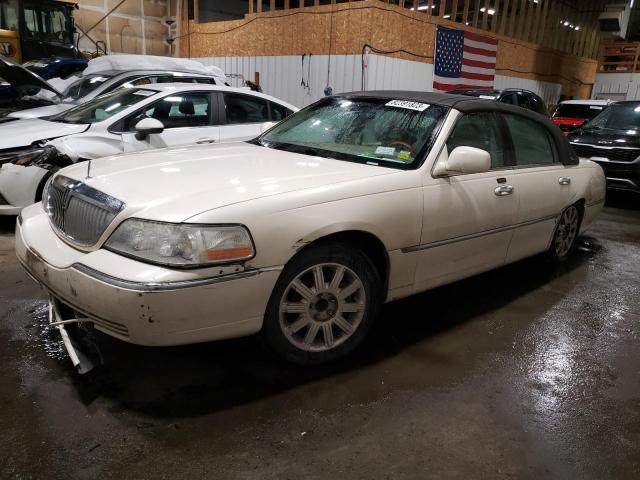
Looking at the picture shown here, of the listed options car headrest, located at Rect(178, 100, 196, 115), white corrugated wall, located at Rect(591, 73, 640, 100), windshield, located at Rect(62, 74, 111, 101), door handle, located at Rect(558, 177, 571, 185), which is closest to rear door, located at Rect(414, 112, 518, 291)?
door handle, located at Rect(558, 177, 571, 185)

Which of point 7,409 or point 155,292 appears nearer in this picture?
point 155,292

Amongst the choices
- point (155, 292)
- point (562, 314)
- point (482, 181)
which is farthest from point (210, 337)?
point (562, 314)

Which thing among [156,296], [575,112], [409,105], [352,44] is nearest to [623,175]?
[575,112]

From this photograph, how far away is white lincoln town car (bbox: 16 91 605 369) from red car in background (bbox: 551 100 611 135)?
8320mm

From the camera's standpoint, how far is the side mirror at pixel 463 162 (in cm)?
301

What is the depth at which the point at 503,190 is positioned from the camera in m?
3.50

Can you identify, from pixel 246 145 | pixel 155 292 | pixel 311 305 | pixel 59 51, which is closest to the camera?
pixel 155 292

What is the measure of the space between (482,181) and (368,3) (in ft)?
29.6

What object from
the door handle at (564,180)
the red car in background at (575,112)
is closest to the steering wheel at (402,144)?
the door handle at (564,180)

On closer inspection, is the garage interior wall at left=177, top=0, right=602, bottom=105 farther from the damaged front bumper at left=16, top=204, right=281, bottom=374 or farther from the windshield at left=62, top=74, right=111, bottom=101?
the damaged front bumper at left=16, top=204, right=281, bottom=374

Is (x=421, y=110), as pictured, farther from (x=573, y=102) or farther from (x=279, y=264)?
(x=573, y=102)

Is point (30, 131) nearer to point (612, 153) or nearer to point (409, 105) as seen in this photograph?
point (409, 105)

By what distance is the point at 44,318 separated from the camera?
130 inches

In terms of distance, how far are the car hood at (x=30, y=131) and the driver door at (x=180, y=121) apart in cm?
53
